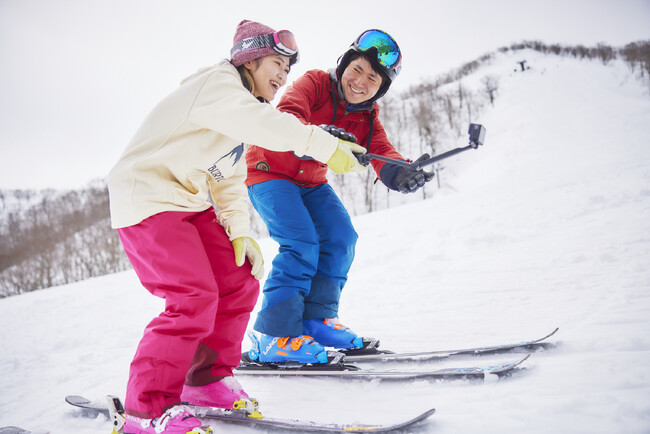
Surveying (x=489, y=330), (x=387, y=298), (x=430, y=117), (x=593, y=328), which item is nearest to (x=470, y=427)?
(x=593, y=328)

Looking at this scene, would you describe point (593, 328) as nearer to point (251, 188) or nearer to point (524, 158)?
point (251, 188)

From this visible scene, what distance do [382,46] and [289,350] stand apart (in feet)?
7.25

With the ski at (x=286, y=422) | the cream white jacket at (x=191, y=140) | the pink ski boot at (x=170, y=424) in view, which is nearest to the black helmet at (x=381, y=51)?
the cream white jacket at (x=191, y=140)

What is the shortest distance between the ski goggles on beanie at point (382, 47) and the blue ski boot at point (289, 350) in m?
2.01

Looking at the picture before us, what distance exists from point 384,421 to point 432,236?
5.20m

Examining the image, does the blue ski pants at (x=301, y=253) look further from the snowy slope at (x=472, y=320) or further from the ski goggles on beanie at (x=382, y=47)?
the ski goggles on beanie at (x=382, y=47)

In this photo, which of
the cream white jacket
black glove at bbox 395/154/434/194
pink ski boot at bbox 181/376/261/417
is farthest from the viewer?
black glove at bbox 395/154/434/194

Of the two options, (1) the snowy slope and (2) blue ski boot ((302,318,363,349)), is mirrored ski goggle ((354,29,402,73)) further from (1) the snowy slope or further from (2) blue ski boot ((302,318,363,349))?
(1) the snowy slope

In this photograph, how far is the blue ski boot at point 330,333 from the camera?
2469 millimetres

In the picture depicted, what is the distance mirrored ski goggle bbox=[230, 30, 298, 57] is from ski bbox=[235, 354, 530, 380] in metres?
1.85

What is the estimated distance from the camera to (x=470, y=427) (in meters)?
1.29

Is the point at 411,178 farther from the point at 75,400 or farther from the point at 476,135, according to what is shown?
the point at 75,400

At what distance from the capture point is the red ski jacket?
252 centimetres

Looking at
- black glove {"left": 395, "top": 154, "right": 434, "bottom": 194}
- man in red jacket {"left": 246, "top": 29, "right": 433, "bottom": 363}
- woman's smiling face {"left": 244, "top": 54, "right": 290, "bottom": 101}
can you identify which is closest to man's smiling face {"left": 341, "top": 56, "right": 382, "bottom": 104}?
man in red jacket {"left": 246, "top": 29, "right": 433, "bottom": 363}
